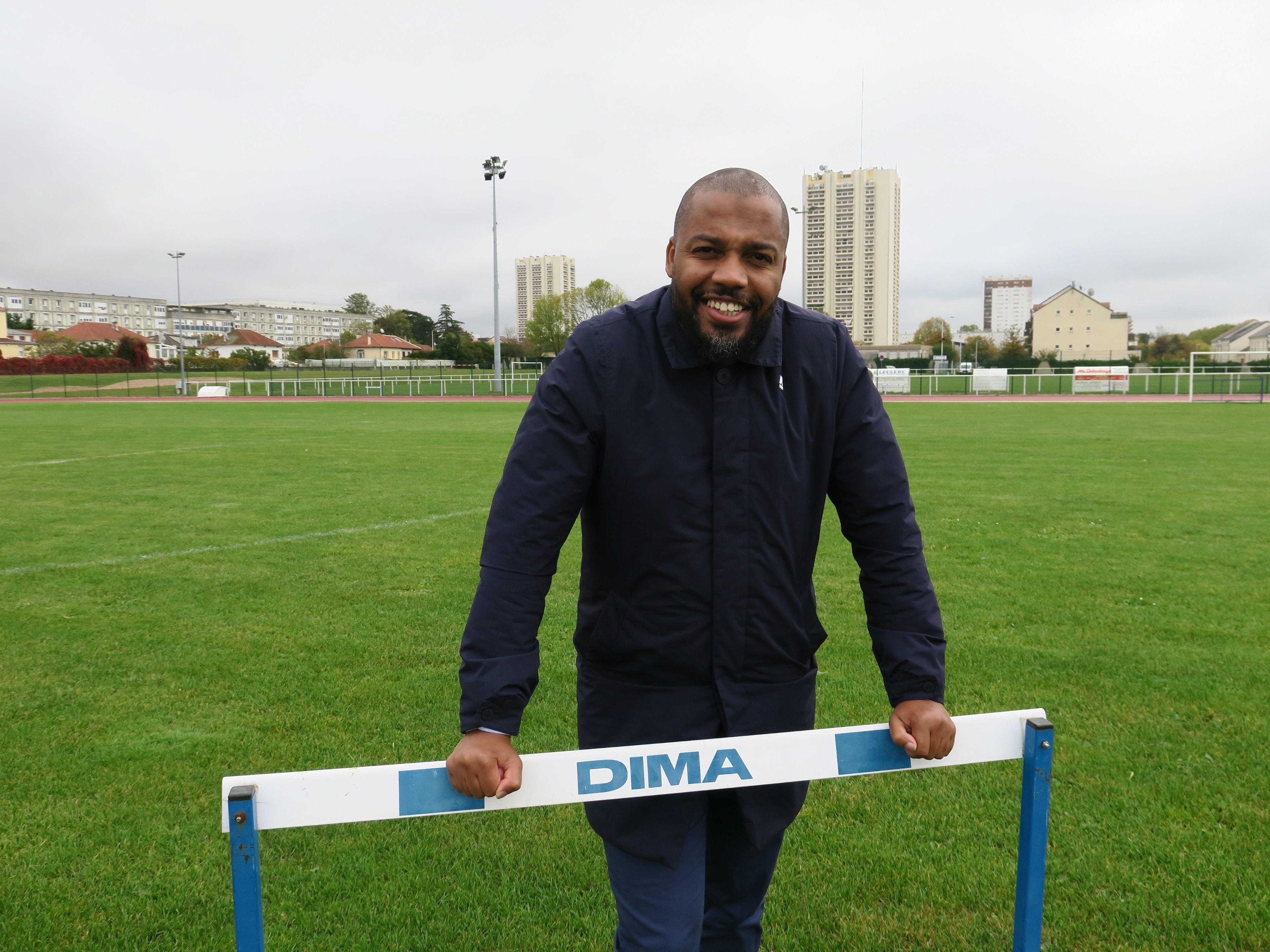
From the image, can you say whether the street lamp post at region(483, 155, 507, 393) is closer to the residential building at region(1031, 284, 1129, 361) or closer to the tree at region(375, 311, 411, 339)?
the residential building at region(1031, 284, 1129, 361)

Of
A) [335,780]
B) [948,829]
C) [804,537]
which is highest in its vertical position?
[804,537]

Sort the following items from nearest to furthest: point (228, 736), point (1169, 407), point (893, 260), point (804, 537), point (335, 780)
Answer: point (335, 780) < point (804, 537) < point (228, 736) < point (1169, 407) < point (893, 260)

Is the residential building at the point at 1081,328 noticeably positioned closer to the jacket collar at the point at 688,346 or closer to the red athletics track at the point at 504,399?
the red athletics track at the point at 504,399

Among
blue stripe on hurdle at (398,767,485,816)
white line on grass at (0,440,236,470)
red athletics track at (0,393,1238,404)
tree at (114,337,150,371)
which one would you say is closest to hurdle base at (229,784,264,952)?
blue stripe on hurdle at (398,767,485,816)

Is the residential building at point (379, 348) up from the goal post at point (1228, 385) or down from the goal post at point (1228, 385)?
up

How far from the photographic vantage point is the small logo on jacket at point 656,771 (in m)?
1.71

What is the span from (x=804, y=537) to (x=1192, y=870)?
7.25 feet

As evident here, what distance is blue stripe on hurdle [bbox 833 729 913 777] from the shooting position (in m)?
1.83

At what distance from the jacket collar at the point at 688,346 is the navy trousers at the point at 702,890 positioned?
94 centimetres

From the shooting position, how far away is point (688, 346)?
1.92 meters

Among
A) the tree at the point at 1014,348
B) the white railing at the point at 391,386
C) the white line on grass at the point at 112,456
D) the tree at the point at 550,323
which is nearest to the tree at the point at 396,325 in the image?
the tree at the point at 550,323

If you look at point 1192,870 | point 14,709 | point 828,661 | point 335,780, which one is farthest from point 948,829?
point 14,709

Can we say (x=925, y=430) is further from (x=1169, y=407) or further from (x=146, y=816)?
(x=146, y=816)

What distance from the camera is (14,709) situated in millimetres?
4527
